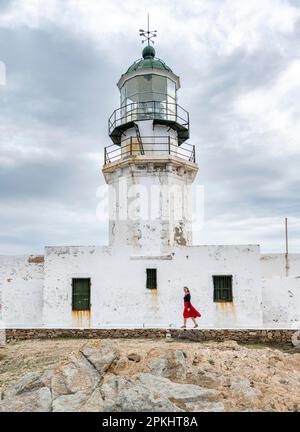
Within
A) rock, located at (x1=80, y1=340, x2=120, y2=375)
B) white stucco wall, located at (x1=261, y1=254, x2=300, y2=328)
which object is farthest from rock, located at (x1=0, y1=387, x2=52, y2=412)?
white stucco wall, located at (x1=261, y1=254, x2=300, y2=328)

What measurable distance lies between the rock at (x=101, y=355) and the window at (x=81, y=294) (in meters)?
7.08

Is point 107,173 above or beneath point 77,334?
above

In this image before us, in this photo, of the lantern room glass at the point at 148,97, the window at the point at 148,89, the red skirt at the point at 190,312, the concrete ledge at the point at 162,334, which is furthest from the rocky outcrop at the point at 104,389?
the window at the point at 148,89

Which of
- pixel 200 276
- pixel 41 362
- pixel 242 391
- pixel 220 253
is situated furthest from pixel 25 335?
pixel 242 391

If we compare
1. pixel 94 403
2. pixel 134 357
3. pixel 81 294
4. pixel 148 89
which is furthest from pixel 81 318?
pixel 148 89

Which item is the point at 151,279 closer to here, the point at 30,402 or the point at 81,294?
the point at 81,294

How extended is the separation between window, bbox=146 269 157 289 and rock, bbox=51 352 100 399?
776 cm

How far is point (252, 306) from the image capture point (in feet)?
53.5

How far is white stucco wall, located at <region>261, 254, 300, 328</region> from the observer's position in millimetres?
17219

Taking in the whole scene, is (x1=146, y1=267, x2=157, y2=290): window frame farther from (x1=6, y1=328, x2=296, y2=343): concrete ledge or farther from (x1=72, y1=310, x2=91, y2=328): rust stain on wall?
(x1=72, y1=310, x2=91, y2=328): rust stain on wall

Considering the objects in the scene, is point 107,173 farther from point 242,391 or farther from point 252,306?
point 242,391

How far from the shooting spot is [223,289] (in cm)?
1645

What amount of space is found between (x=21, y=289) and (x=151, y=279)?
5896mm

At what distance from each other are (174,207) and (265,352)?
849 centimetres
